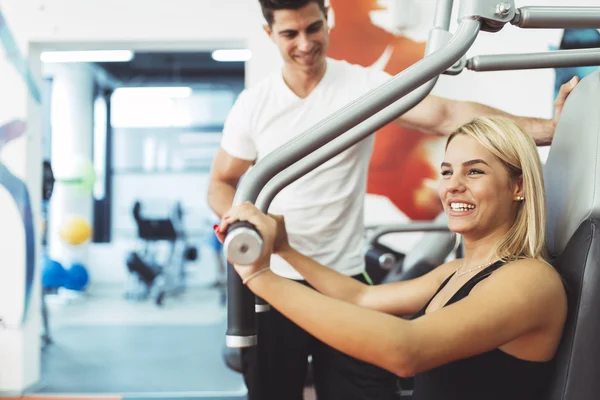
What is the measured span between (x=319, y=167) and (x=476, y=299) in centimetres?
82

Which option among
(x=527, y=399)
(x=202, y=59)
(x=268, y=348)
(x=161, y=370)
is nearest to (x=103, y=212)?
(x=202, y=59)

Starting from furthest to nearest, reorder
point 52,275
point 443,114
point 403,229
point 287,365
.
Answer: point 52,275
point 403,229
point 443,114
point 287,365

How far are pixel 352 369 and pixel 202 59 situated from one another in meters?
8.51

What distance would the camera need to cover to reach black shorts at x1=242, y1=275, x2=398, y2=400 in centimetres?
158

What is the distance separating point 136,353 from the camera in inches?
181

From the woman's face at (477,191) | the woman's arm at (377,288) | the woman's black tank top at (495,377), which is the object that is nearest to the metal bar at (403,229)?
the woman's arm at (377,288)

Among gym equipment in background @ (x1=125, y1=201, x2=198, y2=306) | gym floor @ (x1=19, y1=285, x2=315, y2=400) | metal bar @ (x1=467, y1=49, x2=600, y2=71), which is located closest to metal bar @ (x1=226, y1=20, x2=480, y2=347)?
metal bar @ (x1=467, y1=49, x2=600, y2=71)

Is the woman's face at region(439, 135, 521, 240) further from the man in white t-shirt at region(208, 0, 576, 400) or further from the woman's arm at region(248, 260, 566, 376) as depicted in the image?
the man in white t-shirt at region(208, 0, 576, 400)

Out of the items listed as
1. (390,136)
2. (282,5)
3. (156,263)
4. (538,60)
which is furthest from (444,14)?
(156,263)

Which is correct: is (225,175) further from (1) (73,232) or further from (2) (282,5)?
(1) (73,232)

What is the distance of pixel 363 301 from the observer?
143 cm

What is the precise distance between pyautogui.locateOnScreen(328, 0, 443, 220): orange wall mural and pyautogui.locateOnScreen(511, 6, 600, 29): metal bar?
7.66 ft

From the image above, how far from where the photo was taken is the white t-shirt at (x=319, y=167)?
5.51ft

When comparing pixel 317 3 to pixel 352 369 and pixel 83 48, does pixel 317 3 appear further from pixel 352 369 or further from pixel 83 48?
pixel 83 48
